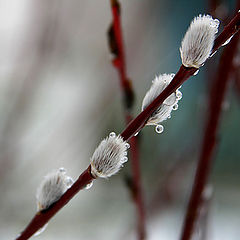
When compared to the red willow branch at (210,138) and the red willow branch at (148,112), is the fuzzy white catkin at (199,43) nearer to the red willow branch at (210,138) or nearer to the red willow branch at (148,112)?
the red willow branch at (148,112)

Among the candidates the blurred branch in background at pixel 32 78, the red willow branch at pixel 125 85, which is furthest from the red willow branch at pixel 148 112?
the blurred branch in background at pixel 32 78

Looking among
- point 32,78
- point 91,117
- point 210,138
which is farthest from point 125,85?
point 91,117

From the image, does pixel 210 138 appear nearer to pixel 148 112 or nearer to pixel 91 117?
pixel 148 112

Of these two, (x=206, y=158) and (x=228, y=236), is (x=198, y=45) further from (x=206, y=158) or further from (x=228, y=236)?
(x=228, y=236)

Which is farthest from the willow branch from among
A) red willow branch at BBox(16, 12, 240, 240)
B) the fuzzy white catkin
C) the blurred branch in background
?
the blurred branch in background

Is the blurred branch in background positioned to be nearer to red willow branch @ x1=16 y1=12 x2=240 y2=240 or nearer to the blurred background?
the blurred background

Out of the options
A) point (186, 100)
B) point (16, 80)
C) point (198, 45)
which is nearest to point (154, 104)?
point (198, 45)
